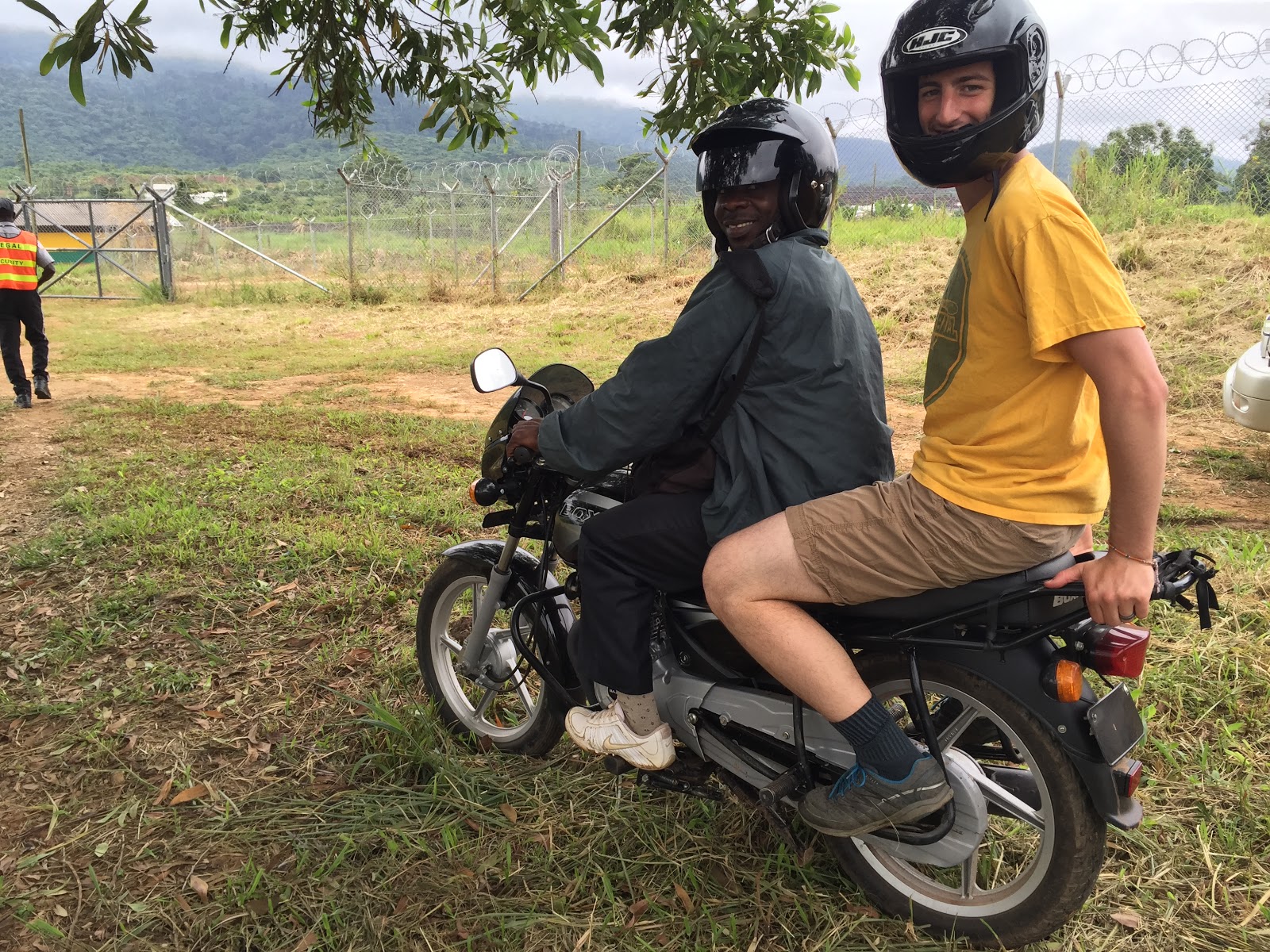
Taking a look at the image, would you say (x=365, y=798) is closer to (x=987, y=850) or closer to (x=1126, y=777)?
(x=987, y=850)

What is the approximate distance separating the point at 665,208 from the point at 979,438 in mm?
14068

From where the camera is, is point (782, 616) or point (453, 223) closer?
point (782, 616)

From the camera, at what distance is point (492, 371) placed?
2.45 m

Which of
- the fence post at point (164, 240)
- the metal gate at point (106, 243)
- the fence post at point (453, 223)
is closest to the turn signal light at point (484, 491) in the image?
the fence post at point (453, 223)

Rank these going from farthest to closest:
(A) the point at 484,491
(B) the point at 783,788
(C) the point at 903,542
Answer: (A) the point at 484,491, (B) the point at 783,788, (C) the point at 903,542

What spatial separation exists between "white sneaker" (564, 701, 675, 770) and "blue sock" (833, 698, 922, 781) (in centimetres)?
58

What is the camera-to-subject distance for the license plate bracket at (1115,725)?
2.00 metres

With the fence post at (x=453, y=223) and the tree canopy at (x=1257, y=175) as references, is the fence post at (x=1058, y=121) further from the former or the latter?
the fence post at (x=453, y=223)

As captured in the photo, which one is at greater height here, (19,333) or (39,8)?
(39,8)

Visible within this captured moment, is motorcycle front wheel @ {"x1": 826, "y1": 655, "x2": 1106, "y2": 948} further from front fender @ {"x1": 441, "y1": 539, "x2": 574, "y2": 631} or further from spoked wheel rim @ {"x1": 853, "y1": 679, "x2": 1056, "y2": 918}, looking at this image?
front fender @ {"x1": 441, "y1": 539, "x2": 574, "y2": 631}

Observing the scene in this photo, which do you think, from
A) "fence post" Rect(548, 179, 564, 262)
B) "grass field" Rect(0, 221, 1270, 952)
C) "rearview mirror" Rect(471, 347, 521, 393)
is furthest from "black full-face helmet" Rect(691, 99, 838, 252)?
"fence post" Rect(548, 179, 564, 262)

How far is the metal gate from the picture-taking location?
18.8m

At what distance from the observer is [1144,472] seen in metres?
1.75

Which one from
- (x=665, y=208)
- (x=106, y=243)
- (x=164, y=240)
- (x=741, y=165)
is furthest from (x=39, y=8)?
(x=106, y=243)
